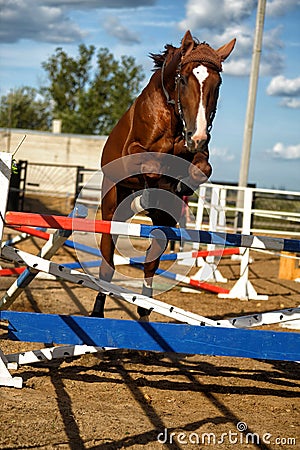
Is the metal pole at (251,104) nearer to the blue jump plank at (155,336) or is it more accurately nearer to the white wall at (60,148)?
the blue jump plank at (155,336)

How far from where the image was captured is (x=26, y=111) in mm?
45969

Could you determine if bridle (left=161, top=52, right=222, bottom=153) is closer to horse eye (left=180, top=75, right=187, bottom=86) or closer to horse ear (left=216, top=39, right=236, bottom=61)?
horse eye (left=180, top=75, right=187, bottom=86)

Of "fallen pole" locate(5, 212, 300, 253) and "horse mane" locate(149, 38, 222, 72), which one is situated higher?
"horse mane" locate(149, 38, 222, 72)

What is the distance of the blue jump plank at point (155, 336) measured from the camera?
3.97m

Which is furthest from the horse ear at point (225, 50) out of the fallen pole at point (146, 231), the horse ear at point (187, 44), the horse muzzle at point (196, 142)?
the fallen pole at point (146, 231)

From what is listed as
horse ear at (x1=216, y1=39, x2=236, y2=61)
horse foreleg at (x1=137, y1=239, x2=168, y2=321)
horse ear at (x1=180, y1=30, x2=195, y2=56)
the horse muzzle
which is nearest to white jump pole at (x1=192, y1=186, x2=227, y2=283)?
horse foreleg at (x1=137, y1=239, x2=168, y2=321)

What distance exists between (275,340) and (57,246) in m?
1.71

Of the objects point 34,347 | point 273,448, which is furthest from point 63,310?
point 273,448

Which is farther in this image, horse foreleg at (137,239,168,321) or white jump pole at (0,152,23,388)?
horse foreleg at (137,239,168,321)

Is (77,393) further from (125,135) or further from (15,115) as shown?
(15,115)

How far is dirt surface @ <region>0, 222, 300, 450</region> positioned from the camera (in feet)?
10.6

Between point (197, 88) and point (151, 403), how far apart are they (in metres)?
1.89

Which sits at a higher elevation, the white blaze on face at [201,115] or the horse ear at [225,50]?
the horse ear at [225,50]

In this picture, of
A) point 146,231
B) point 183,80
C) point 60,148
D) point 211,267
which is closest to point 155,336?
point 146,231
